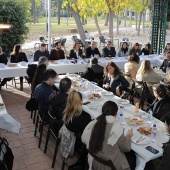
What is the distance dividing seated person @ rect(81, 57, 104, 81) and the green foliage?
656 cm

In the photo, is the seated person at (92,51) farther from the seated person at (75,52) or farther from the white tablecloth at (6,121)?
the white tablecloth at (6,121)

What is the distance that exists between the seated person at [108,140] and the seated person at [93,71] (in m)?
3.61

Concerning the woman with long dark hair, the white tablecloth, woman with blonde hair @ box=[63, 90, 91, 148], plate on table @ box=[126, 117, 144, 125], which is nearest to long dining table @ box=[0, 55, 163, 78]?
the woman with long dark hair

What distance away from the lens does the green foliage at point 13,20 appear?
11.9 m

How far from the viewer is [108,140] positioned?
2992mm

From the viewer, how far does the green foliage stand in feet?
39.0

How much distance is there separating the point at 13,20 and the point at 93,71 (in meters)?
6.82

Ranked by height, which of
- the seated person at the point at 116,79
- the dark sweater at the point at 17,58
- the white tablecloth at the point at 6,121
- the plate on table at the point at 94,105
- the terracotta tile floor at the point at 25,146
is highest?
the dark sweater at the point at 17,58

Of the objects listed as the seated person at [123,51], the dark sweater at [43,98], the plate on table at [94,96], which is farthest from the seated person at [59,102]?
the seated person at [123,51]

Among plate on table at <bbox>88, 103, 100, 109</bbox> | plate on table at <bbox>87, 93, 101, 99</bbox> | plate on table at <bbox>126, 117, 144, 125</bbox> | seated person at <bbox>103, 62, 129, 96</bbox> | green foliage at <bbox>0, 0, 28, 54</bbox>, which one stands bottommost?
plate on table at <bbox>126, 117, 144, 125</bbox>

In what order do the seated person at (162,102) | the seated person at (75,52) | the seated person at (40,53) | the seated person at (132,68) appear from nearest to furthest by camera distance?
the seated person at (162,102)
the seated person at (132,68)
the seated person at (40,53)
the seated person at (75,52)

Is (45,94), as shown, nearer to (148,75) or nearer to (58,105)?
(58,105)

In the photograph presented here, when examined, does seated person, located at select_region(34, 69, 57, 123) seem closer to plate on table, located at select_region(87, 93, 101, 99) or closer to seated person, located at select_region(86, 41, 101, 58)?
plate on table, located at select_region(87, 93, 101, 99)

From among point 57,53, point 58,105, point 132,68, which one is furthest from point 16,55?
point 58,105
